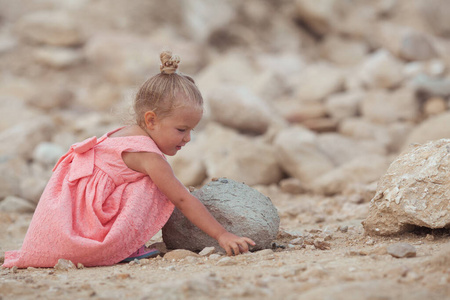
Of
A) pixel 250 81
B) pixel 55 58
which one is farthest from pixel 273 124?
pixel 55 58

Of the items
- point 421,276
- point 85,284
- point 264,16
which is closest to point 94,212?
point 85,284

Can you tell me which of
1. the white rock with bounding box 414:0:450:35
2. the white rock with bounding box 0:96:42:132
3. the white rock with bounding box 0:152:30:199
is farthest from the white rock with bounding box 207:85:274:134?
the white rock with bounding box 414:0:450:35

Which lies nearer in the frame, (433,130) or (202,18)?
(433,130)

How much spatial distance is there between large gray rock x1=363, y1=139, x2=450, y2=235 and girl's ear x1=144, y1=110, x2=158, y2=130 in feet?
4.82

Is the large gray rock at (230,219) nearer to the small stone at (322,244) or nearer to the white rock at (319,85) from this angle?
the small stone at (322,244)

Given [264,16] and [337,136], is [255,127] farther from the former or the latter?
[264,16]

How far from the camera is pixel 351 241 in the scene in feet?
10.9

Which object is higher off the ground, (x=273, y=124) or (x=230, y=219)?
(x=273, y=124)

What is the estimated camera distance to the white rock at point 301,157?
6762 millimetres

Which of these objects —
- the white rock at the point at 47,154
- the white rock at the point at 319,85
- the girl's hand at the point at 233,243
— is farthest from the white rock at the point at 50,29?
the girl's hand at the point at 233,243

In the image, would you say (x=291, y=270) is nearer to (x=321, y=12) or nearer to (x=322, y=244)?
(x=322, y=244)

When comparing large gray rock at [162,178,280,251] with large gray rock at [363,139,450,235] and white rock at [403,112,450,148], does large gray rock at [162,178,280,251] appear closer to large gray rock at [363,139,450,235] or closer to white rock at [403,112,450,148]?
large gray rock at [363,139,450,235]

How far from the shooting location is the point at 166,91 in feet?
10.5

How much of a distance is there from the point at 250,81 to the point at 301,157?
4.70 meters
